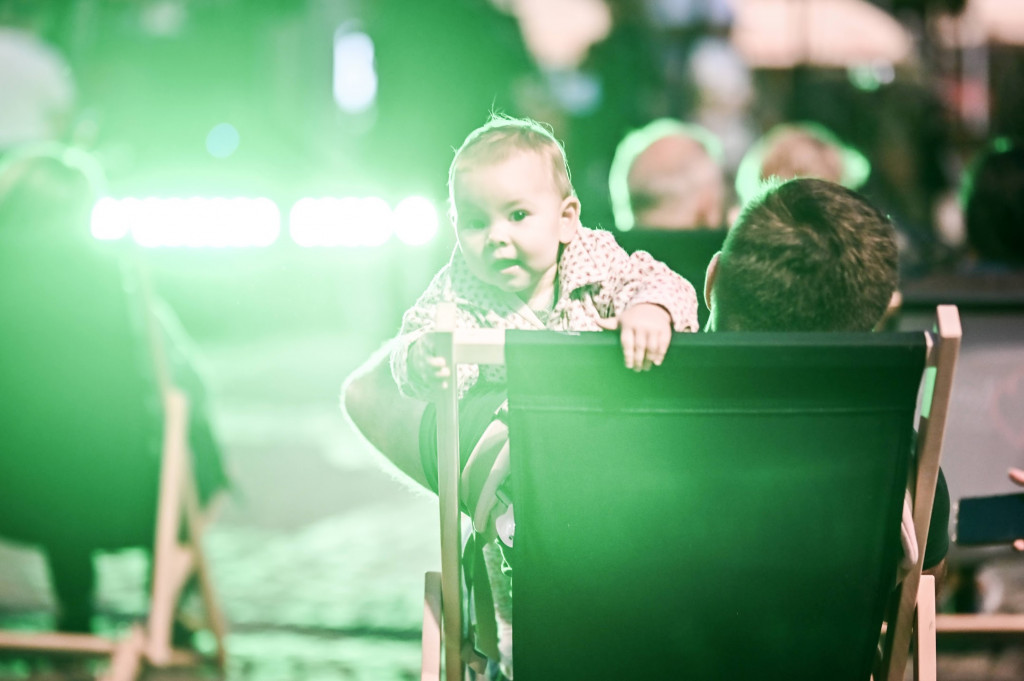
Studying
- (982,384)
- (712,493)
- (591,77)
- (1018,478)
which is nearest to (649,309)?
(712,493)

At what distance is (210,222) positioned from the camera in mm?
5703

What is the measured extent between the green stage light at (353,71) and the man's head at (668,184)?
5477mm

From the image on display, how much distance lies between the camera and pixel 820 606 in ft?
3.80

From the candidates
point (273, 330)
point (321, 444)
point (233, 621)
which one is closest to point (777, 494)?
point (233, 621)

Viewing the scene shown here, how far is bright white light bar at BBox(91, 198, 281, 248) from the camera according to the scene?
4695mm

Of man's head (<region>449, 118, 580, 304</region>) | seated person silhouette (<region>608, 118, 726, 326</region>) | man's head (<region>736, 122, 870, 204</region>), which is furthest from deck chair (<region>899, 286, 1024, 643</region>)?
man's head (<region>449, 118, 580, 304</region>)

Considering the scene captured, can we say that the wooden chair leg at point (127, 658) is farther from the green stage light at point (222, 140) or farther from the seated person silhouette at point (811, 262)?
the green stage light at point (222, 140)

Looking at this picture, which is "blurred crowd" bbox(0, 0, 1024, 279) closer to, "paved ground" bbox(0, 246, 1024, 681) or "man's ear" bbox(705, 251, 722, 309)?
"paved ground" bbox(0, 246, 1024, 681)

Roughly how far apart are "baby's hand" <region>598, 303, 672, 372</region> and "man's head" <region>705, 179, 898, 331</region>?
0.20 meters

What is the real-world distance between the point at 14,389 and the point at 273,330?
6377mm

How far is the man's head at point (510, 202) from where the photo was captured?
4.10ft

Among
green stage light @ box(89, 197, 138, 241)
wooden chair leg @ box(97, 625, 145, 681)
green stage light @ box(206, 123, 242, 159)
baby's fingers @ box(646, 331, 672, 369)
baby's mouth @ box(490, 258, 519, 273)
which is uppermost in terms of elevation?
green stage light @ box(206, 123, 242, 159)

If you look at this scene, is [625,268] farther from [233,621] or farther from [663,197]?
[233,621]

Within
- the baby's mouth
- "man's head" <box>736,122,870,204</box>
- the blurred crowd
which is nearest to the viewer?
the baby's mouth
